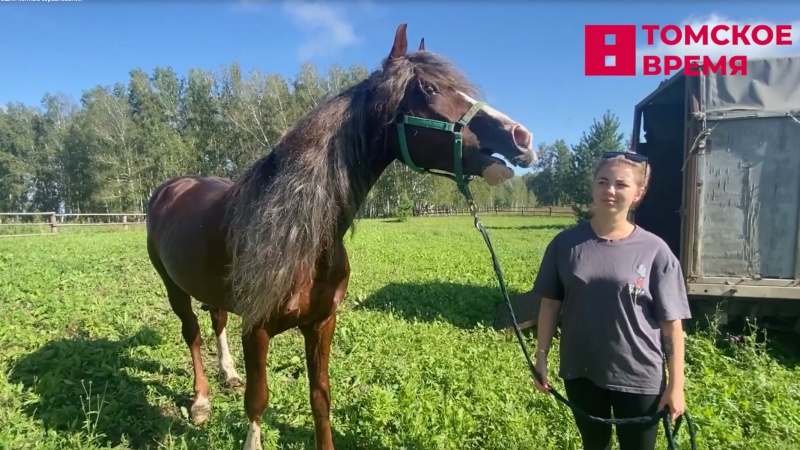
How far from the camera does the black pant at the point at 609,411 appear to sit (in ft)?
5.94

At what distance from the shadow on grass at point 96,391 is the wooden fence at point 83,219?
285 cm

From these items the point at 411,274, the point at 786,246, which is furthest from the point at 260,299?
the point at 411,274

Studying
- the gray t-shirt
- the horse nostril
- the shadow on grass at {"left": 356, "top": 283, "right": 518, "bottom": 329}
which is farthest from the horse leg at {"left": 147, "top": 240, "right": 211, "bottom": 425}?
the horse nostril

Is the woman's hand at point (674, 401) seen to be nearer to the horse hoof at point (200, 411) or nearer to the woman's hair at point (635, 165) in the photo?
the woman's hair at point (635, 165)

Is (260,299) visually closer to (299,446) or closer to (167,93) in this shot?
(299,446)

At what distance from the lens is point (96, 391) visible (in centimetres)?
337

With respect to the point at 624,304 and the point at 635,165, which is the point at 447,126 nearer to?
the point at 635,165

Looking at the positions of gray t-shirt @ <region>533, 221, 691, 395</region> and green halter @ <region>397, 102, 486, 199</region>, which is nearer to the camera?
gray t-shirt @ <region>533, 221, 691, 395</region>

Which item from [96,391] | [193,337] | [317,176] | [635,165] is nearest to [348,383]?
[193,337]

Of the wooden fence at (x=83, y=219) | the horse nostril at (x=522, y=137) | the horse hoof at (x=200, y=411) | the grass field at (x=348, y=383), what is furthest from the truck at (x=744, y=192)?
the horse hoof at (x=200, y=411)

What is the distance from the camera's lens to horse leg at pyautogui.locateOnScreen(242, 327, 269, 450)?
2.36 meters

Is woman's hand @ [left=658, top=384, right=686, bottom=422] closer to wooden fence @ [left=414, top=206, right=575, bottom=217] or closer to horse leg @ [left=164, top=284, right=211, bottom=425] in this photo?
horse leg @ [left=164, top=284, right=211, bottom=425]

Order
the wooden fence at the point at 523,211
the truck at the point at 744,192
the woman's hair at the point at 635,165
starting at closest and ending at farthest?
1. the woman's hair at the point at 635,165
2. the truck at the point at 744,192
3. the wooden fence at the point at 523,211

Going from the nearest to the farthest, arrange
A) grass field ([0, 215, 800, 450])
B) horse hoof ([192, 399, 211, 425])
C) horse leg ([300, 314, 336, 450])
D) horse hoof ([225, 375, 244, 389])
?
horse leg ([300, 314, 336, 450]), grass field ([0, 215, 800, 450]), horse hoof ([192, 399, 211, 425]), horse hoof ([225, 375, 244, 389])
